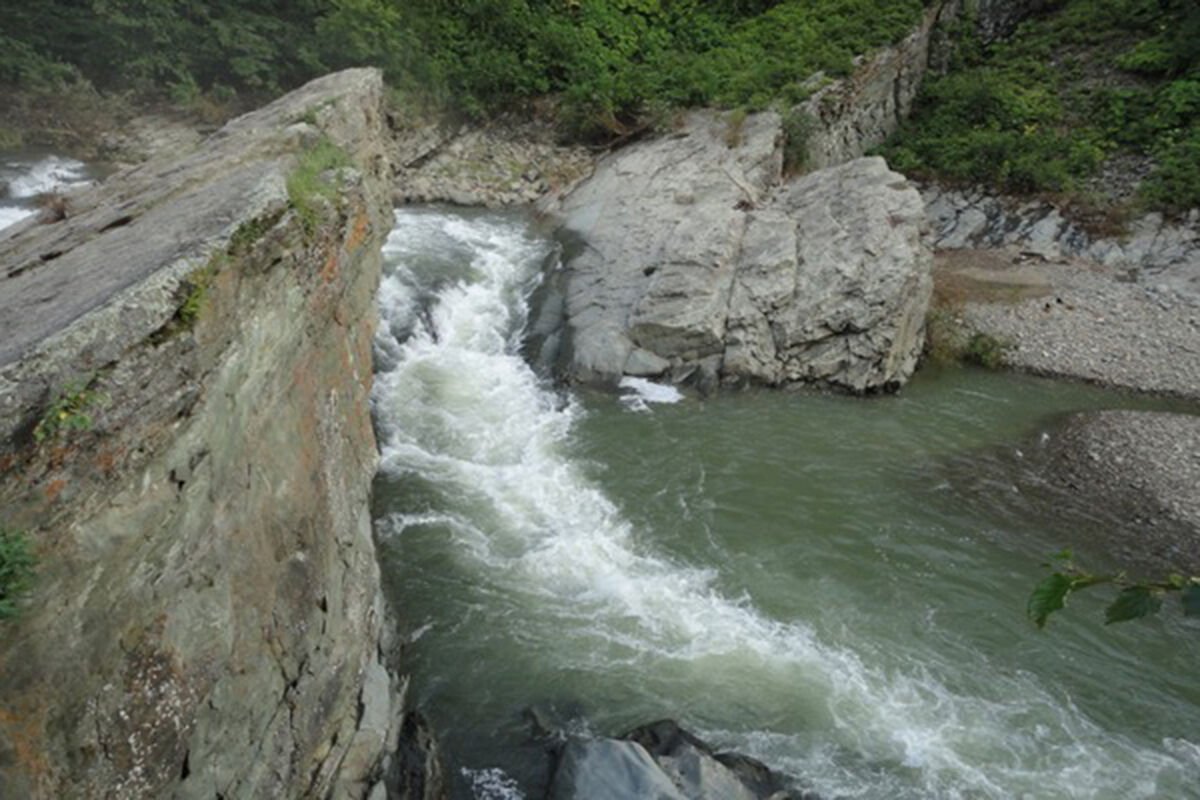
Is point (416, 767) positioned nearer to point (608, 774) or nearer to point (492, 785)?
point (492, 785)

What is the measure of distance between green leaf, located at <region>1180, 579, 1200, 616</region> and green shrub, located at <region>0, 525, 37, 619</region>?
409cm

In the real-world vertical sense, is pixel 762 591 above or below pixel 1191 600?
below

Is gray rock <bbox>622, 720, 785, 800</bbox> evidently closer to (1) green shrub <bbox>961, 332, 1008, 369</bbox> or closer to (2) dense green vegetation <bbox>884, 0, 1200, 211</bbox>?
(1) green shrub <bbox>961, 332, 1008, 369</bbox>

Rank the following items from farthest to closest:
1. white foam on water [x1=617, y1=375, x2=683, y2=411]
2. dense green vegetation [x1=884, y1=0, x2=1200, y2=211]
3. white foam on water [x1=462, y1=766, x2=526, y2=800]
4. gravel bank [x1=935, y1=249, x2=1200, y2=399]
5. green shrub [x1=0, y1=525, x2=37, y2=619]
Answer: dense green vegetation [x1=884, y1=0, x2=1200, y2=211] → gravel bank [x1=935, y1=249, x2=1200, y2=399] → white foam on water [x1=617, y1=375, x2=683, y2=411] → white foam on water [x1=462, y1=766, x2=526, y2=800] → green shrub [x1=0, y1=525, x2=37, y2=619]

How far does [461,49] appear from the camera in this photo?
26.4m

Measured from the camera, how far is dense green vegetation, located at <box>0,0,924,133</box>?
2364cm

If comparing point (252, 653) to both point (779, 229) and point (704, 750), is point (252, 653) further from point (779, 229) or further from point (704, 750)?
point (779, 229)

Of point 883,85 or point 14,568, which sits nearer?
point 14,568

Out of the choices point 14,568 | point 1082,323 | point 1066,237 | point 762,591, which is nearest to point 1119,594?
point 14,568

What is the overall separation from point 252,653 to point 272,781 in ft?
2.71

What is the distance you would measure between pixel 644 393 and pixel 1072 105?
1882 centimetres

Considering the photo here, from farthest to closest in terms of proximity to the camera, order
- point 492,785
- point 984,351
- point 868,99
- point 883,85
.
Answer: point 883,85 → point 868,99 → point 984,351 → point 492,785

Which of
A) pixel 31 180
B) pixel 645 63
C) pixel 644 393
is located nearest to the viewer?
pixel 644 393

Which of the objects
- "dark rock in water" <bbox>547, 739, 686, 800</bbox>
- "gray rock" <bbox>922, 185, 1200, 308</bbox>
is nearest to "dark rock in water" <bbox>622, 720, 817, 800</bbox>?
"dark rock in water" <bbox>547, 739, 686, 800</bbox>
